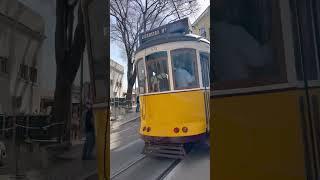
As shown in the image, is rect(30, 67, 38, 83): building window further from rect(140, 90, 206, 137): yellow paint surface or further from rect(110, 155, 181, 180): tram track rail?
rect(110, 155, 181, 180): tram track rail

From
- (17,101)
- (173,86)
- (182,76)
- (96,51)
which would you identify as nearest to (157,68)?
(173,86)

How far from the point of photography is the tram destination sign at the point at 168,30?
2158 mm

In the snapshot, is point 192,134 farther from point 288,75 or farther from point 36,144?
point 288,75

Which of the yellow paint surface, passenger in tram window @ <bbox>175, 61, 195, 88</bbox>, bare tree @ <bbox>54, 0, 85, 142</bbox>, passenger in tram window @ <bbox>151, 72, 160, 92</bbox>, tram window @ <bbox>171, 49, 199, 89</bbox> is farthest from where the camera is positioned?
passenger in tram window @ <bbox>151, 72, 160, 92</bbox>

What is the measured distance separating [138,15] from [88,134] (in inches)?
30.0

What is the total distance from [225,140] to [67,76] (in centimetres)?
92

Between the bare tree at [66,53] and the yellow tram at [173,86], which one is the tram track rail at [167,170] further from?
the bare tree at [66,53]

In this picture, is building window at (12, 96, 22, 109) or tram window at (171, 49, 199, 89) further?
tram window at (171, 49, 199, 89)

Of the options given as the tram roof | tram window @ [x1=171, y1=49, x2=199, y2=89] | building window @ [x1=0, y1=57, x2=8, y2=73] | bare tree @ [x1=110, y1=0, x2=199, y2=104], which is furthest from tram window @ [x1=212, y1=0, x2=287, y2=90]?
tram window @ [x1=171, y1=49, x2=199, y2=89]

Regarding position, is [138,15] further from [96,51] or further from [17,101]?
[17,101]

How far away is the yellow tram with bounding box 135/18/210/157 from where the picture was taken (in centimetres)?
249

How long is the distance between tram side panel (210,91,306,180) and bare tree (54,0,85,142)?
84cm

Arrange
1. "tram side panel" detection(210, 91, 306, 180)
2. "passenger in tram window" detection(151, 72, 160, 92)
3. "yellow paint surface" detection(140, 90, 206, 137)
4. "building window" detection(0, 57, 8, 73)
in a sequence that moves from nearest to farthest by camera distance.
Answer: "tram side panel" detection(210, 91, 306, 180)
"building window" detection(0, 57, 8, 73)
"yellow paint surface" detection(140, 90, 206, 137)
"passenger in tram window" detection(151, 72, 160, 92)

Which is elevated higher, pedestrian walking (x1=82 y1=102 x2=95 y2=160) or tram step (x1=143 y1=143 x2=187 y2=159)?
pedestrian walking (x1=82 y1=102 x2=95 y2=160)
